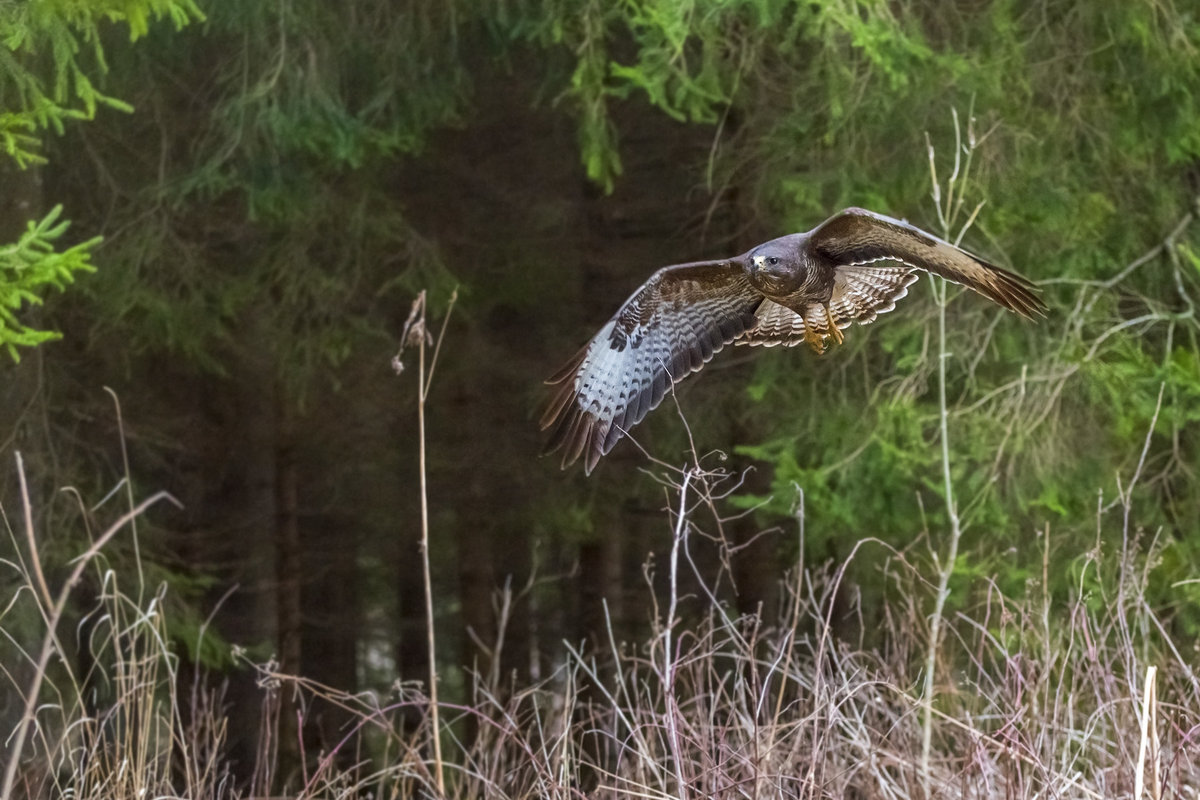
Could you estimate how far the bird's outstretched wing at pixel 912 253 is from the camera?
3641 mm

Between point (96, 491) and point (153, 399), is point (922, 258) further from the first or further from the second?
point (153, 399)

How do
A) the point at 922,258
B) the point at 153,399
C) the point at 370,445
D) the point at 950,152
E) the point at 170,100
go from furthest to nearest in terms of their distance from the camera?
the point at 370,445
the point at 153,399
the point at 170,100
the point at 950,152
the point at 922,258

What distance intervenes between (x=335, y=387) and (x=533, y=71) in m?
2.65

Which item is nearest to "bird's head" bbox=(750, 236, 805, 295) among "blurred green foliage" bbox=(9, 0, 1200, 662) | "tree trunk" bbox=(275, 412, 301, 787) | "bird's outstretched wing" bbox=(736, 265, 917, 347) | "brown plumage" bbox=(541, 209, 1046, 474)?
"brown plumage" bbox=(541, 209, 1046, 474)

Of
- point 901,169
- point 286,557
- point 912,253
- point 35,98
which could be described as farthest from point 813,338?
point 286,557

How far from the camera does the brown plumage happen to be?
374cm

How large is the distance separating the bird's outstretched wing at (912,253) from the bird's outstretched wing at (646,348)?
32 cm

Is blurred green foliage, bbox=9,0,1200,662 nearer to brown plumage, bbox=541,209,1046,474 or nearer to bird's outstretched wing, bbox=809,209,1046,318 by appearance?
brown plumage, bbox=541,209,1046,474

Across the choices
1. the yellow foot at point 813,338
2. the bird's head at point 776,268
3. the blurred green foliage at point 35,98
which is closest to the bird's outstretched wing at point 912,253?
the bird's head at point 776,268

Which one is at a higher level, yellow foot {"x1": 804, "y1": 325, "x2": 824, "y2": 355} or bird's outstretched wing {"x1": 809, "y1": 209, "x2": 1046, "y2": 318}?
bird's outstretched wing {"x1": 809, "y1": 209, "x2": 1046, "y2": 318}

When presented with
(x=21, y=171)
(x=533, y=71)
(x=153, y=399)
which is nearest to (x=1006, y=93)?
(x=533, y=71)

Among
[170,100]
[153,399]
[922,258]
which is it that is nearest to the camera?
[922,258]

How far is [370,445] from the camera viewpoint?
423 inches

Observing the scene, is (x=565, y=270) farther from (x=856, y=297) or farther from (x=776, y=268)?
(x=776, y=268)
